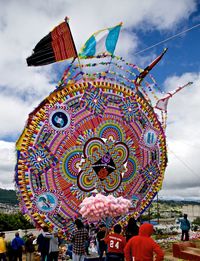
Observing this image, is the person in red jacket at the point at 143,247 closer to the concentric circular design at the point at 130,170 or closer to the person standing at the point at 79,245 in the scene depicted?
the person standing at the point at 79,245

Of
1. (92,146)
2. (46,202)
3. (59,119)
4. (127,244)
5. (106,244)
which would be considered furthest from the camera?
(92,146)

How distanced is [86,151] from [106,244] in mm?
3811

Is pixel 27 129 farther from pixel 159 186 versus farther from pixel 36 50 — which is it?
pixel 159 186

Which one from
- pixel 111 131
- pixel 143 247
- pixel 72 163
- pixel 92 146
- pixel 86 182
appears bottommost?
pixel 143 247

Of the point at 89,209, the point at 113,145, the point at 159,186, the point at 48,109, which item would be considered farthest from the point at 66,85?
the point at 159,186

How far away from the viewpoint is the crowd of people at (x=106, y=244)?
4.92 m

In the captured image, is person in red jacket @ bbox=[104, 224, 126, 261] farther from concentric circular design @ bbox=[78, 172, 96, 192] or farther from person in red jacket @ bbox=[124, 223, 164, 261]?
concentric circular design @ bbox=[78, 172, 96, 192]

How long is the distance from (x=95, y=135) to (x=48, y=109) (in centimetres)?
194

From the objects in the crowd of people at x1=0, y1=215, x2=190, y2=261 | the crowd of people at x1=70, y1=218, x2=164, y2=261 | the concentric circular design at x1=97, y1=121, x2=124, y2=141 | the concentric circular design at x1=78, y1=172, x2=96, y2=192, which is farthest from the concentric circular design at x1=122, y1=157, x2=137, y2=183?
the crowd of people at x1=70, y1=218, x2=164, y2=261

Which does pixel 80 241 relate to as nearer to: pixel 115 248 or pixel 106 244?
pixel 106 244

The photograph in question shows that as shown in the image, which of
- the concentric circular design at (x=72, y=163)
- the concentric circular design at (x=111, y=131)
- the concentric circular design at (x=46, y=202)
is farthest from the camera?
the concentric circular design at (x=111, y=131)

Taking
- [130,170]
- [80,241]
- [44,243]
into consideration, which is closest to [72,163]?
[130,170]

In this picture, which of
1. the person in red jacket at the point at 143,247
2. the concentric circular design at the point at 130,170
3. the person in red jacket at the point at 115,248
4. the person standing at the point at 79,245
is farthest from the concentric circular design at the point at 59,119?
the person in red jacket at the point at 143,247

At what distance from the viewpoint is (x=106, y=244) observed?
28.3 feet
